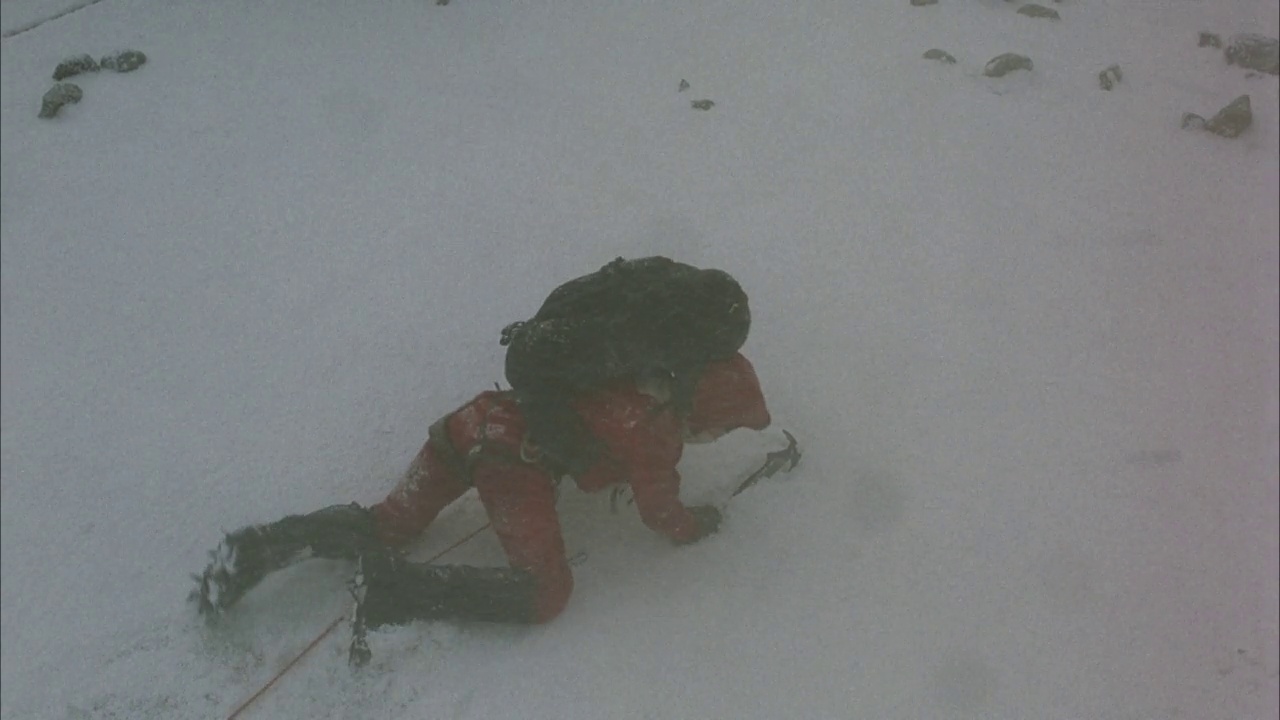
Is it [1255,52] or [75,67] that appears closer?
[75,67]

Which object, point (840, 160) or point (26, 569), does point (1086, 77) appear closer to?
point (840, 160)

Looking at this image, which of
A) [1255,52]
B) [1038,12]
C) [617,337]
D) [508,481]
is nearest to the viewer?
[617,337]

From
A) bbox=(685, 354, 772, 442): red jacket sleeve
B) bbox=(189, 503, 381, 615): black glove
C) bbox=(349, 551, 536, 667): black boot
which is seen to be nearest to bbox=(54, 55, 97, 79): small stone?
bbox=(189, 503, 381, 615): black glove

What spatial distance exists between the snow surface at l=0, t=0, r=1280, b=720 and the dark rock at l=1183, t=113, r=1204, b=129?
6cm

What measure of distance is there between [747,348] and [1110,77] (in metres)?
1.85

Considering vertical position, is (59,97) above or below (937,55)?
above

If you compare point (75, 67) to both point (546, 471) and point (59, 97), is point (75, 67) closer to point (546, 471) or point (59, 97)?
point (59, 97)

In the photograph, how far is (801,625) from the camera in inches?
84.7

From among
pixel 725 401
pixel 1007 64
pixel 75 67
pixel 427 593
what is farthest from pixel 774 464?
pixel 1007 64

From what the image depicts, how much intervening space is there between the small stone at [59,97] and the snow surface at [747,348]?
0.10 ft

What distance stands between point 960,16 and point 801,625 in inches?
109

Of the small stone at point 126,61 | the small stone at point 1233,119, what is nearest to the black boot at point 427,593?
the small stone at point 126,61

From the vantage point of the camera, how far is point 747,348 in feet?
9.30

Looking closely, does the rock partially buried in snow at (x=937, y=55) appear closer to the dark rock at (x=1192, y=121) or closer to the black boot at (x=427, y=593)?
the dark rock at (x=1192, y=121)
